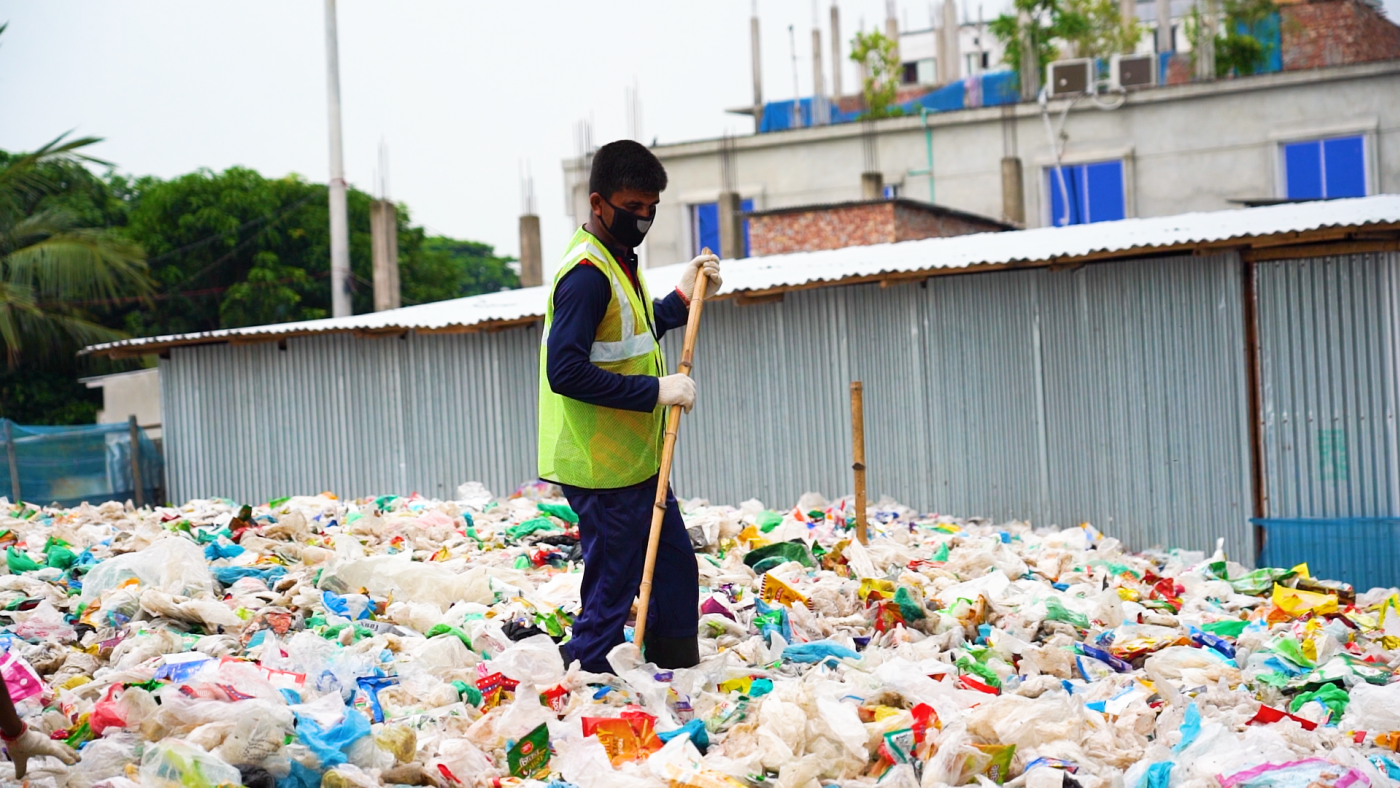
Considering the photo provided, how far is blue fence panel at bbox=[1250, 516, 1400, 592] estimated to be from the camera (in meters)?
7.89

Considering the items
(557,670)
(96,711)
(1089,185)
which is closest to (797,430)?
(557,670)

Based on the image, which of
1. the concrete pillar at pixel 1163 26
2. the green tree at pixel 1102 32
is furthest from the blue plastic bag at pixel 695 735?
the concrete pillar at pixel 1163 26

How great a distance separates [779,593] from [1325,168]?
18259mm

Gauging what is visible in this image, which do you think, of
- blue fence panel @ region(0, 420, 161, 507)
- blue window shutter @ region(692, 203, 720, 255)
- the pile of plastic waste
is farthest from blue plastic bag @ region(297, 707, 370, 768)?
blue window shutter @ region(692, 203, 720, 255)

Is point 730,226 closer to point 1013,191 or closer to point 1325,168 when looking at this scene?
point 1013,191

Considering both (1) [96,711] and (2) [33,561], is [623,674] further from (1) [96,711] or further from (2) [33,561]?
(2) [33,561]

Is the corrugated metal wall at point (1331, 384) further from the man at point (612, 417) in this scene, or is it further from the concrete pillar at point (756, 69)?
the concrete pillar at point (756, 69)

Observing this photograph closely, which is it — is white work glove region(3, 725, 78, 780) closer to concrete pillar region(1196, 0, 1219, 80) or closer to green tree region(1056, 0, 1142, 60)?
concrete pillar region(1196, 0, 1219, 80)

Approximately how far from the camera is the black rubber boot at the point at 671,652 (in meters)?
4.37

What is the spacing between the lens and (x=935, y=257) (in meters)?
10.1

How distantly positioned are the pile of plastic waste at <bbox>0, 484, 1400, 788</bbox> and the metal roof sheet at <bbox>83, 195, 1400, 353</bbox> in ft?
7.08

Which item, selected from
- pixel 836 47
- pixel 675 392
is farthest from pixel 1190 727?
pixel 836 47

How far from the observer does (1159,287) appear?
8.92m

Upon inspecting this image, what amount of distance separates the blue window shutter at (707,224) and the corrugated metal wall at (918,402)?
41.1 ft
